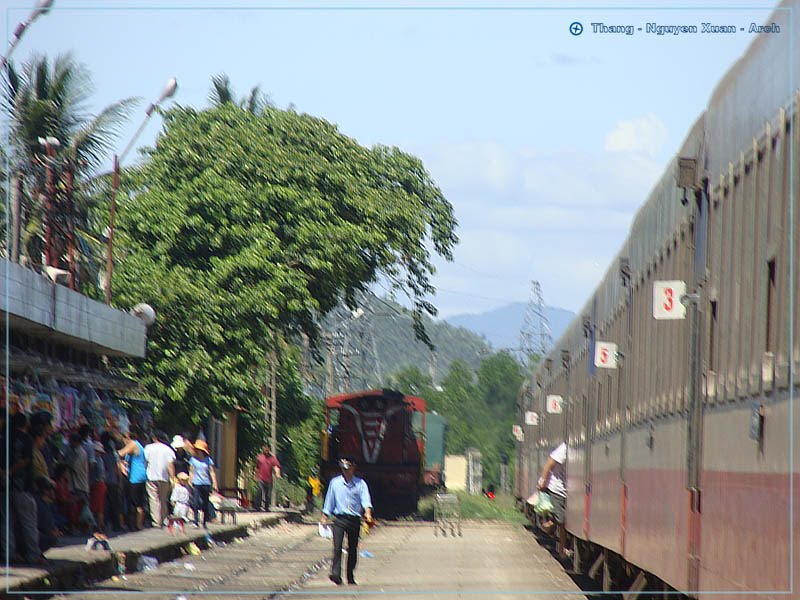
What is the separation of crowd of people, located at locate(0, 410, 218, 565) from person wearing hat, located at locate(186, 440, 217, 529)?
0.02 m

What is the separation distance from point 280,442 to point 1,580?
3743 centimetres

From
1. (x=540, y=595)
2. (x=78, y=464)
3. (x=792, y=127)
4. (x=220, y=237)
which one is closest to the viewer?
(x=792, y=127)

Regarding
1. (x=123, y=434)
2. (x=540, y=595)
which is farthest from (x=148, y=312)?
(x=540, y=595)

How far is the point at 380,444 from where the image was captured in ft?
154

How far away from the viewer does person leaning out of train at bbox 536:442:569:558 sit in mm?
23234

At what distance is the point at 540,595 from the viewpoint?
18.4 meters

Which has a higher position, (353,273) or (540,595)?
(353,273)

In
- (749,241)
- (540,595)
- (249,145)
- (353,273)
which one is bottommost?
(540,595)

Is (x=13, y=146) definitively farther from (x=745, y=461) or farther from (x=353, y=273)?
(x=745, y=461)

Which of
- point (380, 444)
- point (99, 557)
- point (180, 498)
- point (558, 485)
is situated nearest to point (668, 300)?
point (99, 557)

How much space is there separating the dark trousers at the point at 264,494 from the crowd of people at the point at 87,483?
1163 cm

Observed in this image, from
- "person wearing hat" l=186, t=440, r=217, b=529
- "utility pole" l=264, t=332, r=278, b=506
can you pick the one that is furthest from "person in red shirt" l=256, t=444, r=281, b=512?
"person wearing hat" l=186, t=440, r=217, b=529

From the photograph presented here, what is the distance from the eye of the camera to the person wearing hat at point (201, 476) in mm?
28250

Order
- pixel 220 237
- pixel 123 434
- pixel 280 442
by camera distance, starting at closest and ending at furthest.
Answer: pixel 123 434 < pixel 220 237 < pixel 280 442
